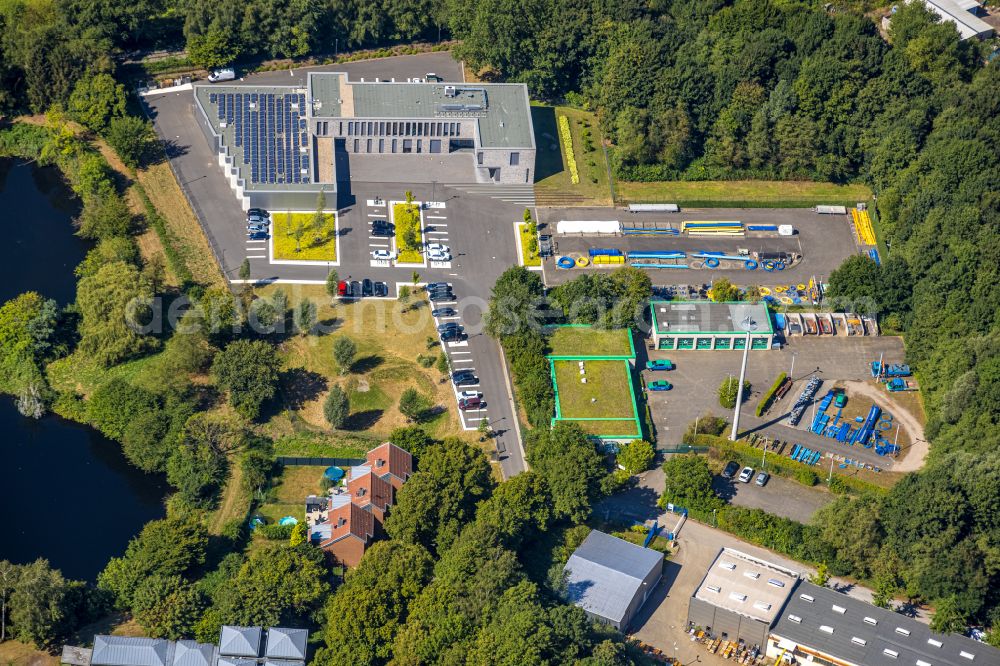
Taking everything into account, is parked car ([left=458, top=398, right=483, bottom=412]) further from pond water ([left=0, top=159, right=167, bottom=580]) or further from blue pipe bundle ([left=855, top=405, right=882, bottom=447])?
blue pipe bundle ([left=855, top=405, right=882, bottom=447])

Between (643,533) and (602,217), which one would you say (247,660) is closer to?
(643,533)

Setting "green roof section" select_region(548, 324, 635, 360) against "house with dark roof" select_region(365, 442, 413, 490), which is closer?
"house with dark roof" select_region(365, 442, 413, 490)

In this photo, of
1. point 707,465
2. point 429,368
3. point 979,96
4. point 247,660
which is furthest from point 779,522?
point 979,96

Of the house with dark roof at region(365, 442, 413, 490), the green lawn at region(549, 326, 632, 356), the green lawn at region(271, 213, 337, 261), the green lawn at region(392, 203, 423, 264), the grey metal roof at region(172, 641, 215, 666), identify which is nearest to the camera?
the grey metal roof at region(172, 641, 215, 666)

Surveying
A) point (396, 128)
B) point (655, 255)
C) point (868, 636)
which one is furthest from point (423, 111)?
point (868, 636)

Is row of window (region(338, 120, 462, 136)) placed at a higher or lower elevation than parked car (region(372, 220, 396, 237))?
higher

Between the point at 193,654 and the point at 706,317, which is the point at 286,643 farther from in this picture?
the point at 706,317

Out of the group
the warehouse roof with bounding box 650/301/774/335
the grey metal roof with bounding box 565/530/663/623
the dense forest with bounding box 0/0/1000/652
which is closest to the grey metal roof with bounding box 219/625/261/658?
the dense forest with bounding box 0/0/1000/652
